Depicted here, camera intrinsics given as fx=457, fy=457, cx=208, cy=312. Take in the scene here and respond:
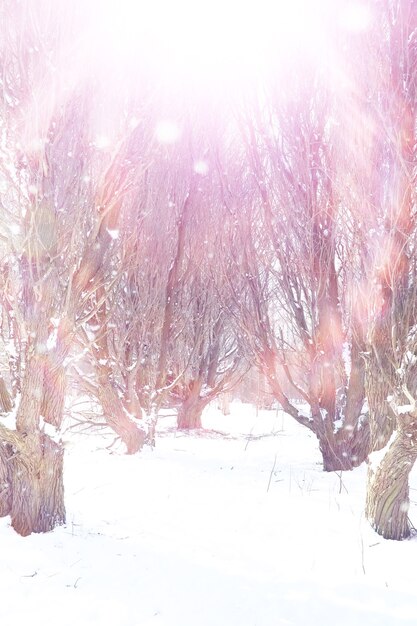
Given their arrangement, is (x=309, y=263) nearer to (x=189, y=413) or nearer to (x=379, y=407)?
(x=379, y=407)

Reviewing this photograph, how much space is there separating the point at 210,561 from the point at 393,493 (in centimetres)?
156

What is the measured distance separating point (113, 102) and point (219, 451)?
6.82 metres

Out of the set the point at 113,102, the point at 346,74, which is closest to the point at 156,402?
the point at 113,102

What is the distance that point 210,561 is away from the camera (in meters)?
3.39

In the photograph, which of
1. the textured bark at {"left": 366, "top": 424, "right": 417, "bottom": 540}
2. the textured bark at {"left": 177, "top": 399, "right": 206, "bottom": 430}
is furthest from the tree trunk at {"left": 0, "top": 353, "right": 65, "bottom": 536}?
the textured bark at {"left": 177, "top": 399, "right": 206, "bottom": 430}

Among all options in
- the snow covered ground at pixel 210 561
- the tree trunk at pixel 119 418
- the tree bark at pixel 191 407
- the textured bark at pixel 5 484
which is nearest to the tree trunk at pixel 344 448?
the snow covered ground at pixel 210 561

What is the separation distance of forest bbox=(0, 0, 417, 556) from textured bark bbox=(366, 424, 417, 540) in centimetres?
1

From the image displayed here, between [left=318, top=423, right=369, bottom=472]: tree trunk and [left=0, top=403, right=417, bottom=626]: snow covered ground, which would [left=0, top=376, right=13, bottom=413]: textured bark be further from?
[left=318, top=423, right=369, bottom=472]: tree trunk

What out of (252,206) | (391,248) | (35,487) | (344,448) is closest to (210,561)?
(35,487)

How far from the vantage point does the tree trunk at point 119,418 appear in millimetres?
7988

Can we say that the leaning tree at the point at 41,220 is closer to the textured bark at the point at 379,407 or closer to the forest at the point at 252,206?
the forest at the point at 252,206

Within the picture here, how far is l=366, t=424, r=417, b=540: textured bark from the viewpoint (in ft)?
11.9

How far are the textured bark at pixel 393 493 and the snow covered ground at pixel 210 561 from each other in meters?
0.11

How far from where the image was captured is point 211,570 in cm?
325
